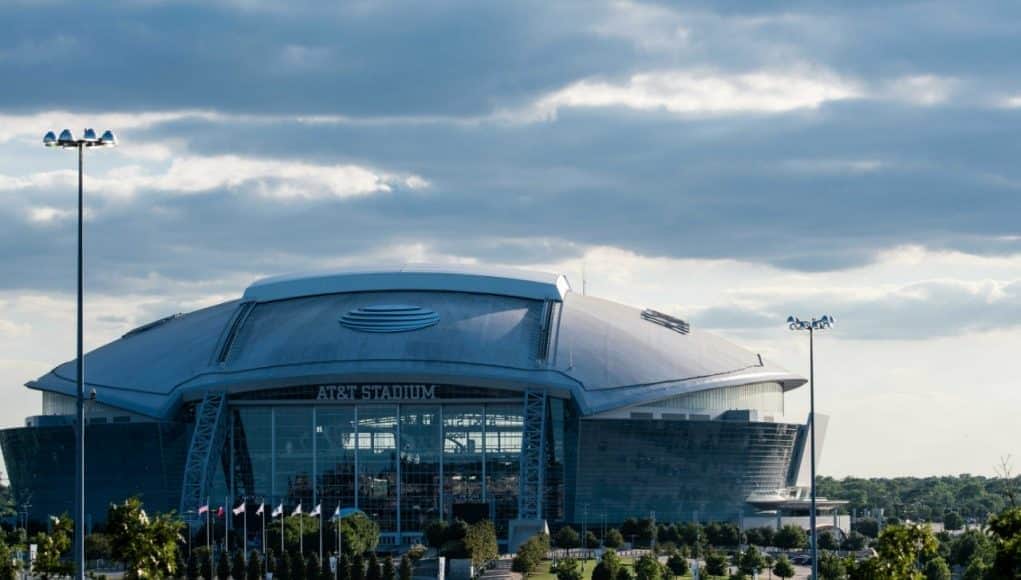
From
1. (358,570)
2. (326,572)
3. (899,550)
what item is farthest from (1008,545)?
(358,570)

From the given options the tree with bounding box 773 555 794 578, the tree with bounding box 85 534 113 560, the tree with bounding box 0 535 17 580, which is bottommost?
the tree with bounding box 773 555 794 578

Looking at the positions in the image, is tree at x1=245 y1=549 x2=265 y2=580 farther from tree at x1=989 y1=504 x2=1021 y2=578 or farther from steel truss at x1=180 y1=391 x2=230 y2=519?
tree at x1=989 y1=504 x2=1021 y2=578

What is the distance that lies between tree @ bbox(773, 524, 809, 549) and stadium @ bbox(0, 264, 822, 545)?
17.8 meters

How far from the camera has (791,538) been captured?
166000mm

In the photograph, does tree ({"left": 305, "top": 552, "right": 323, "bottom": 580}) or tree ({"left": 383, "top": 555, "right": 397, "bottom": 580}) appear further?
tree ({"left": 305, "top": 552, "right": 323, "bottom": 580})

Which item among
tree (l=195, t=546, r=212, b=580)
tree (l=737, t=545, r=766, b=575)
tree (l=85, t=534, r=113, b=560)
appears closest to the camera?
tree (l=195, t=546, r=212, b=580)

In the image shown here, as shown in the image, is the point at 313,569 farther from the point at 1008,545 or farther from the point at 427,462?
the point at 1008,545

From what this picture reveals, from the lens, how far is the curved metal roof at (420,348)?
7018 inches

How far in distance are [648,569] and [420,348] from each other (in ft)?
189

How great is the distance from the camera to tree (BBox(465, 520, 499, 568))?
14112 centimetres

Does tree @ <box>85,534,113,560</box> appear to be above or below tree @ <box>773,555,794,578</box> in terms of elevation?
above

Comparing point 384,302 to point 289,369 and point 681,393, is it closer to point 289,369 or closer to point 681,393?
point 289,369

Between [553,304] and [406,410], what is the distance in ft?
56.8

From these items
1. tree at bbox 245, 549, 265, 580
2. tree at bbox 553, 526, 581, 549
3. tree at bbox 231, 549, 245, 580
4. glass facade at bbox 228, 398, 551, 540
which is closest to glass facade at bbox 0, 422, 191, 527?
glass facade at bbox 228, 398, 551, 540
